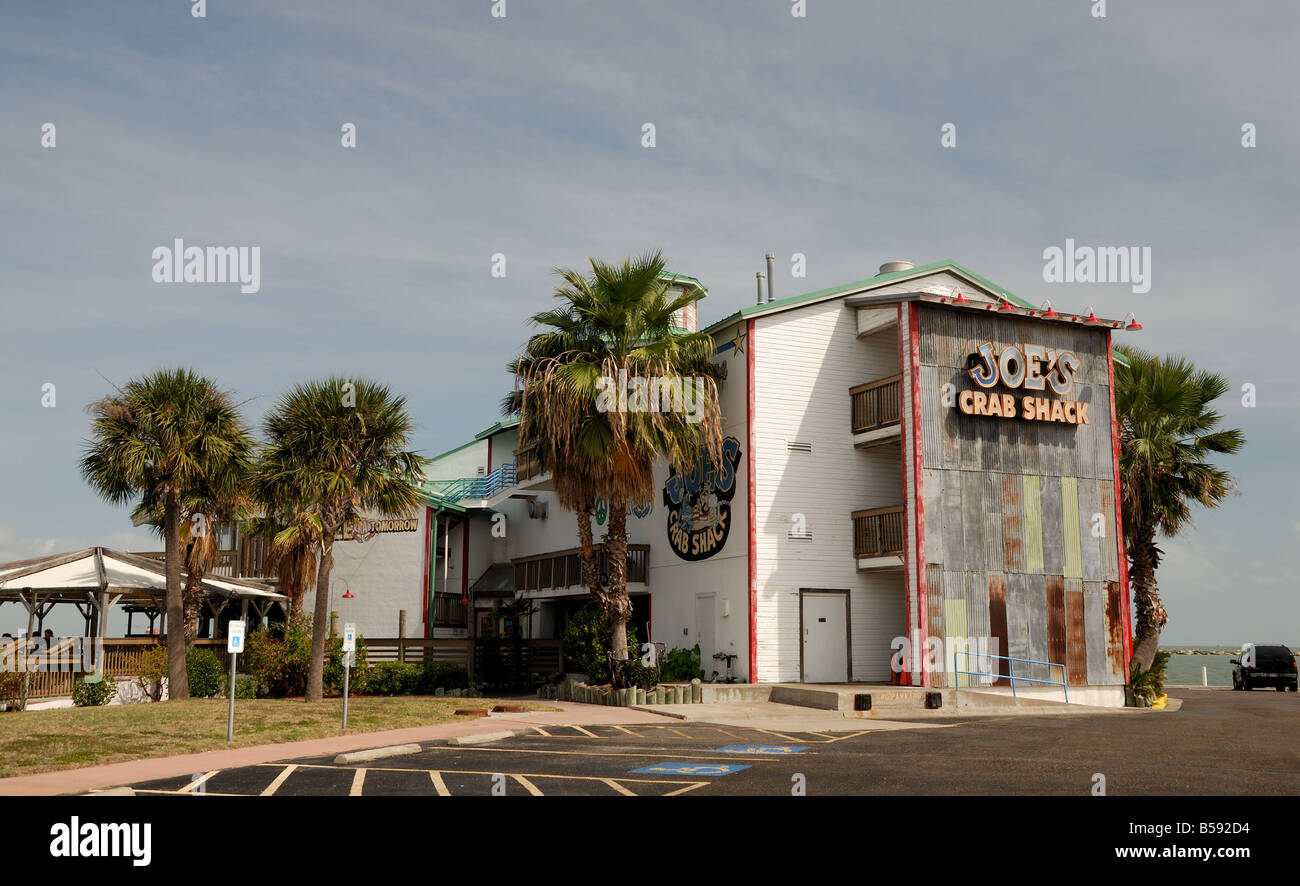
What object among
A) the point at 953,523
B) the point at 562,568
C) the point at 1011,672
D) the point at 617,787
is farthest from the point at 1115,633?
the point at 617,787

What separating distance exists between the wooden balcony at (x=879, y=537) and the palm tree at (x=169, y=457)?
16557 millimetres

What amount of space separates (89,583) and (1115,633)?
27600 millimetres

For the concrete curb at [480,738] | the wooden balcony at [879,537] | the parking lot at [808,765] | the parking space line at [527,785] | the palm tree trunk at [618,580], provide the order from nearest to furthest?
Answer: the parking space line at [527,785] < the parking lot at [808,765] < the concrete curb at [480,738] < the palm tree trunk at [618,580] < the wooden balcony at [879,537]

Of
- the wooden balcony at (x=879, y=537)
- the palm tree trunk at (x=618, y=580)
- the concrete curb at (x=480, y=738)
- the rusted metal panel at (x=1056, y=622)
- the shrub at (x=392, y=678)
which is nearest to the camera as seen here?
the concrete curb at (x=480, y=738)

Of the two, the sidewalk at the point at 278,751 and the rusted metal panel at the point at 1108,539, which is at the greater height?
the rusted metal panel at the point at 1108,539

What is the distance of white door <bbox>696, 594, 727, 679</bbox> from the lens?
1079 inches

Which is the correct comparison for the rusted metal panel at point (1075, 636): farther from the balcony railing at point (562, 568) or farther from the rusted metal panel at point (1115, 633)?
the balcony railing at point (562, 568)

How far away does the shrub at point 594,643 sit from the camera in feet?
86.1

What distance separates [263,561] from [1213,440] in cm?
3293

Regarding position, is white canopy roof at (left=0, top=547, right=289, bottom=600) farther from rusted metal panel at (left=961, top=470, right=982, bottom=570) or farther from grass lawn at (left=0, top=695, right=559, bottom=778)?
rusted metal panel at (left=961, top=470, right=982, bottom=570)

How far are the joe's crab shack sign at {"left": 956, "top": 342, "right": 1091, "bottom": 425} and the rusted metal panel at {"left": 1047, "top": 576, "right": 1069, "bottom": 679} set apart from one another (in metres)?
4.39

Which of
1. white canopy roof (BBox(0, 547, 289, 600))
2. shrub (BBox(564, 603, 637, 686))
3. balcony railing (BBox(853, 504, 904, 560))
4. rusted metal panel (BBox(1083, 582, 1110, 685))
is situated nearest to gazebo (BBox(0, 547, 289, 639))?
white canopy roof (BBox(0, 547, 289, 600))

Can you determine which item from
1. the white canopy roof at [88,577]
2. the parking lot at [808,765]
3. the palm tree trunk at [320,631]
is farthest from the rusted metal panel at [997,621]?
the white canopy roof at [88,577]

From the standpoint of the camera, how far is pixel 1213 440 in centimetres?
3253
